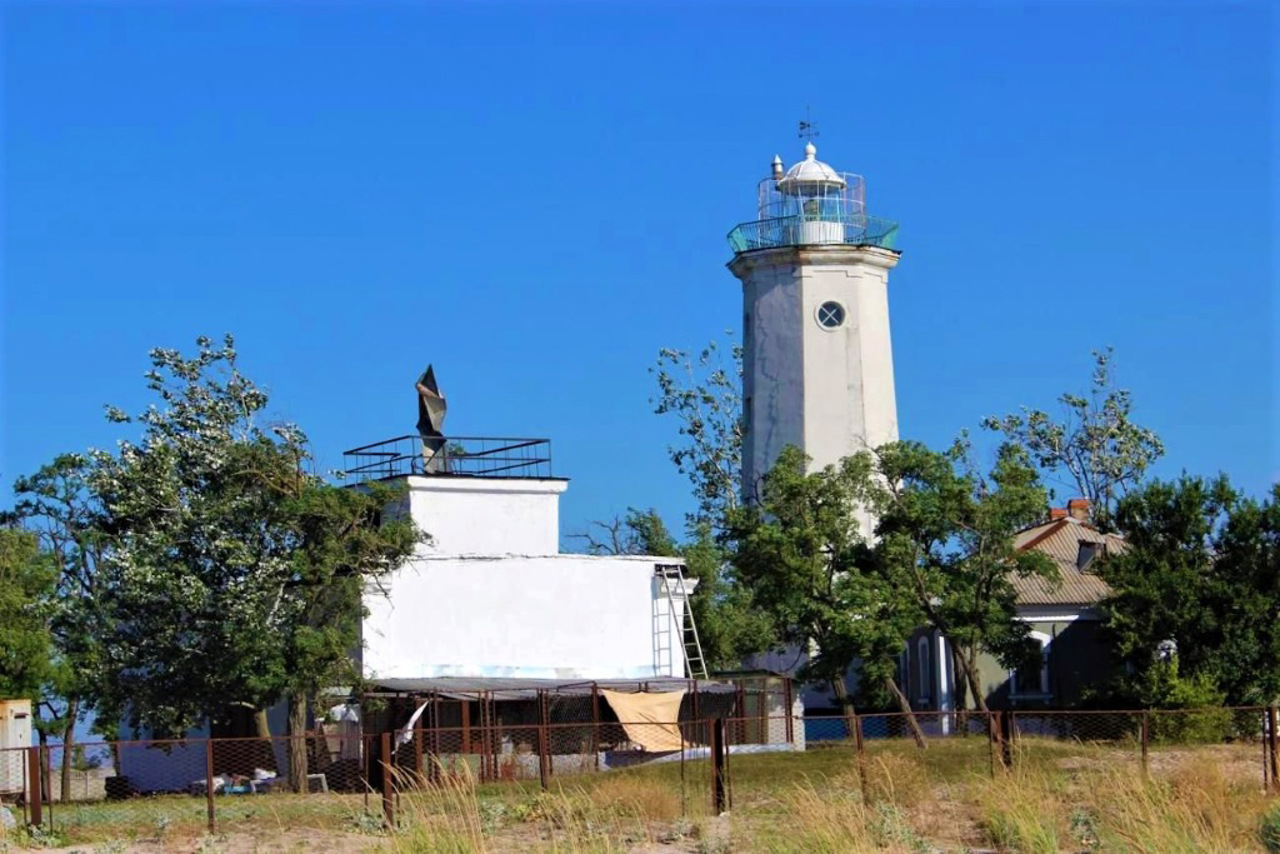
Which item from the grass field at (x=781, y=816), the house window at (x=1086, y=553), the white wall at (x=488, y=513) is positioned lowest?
the grass field at (x=781, y=816)

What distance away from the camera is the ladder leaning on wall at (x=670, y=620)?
129ft

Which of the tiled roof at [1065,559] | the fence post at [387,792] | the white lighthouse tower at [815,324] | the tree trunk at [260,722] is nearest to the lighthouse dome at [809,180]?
the white lighthouse tower at [815,324]

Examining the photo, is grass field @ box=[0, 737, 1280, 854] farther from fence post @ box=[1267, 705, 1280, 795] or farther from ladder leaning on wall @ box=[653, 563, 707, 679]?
ladder leaning on wall @ box=[653, 563, 707, 679]

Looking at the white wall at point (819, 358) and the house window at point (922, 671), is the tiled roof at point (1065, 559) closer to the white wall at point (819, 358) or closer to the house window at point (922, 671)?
the house window at point (922, 671)

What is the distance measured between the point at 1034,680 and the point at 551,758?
13.9 m

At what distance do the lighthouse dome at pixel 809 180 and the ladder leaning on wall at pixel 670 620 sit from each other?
39.9ft

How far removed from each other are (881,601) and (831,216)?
13.5 meters

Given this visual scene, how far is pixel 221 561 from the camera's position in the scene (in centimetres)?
3434

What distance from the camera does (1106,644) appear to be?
1559 inches

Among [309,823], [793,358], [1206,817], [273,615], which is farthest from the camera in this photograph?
[793,358]

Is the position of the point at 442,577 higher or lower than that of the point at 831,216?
lower

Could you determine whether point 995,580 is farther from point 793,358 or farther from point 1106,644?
point 793,358

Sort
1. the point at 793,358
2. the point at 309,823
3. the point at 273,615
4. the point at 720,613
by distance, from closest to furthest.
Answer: the point at 309,823 < the point at 273,615 < the point at 720,613 < the point at 793,358

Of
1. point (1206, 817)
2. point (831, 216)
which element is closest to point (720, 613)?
point (831, 216)
